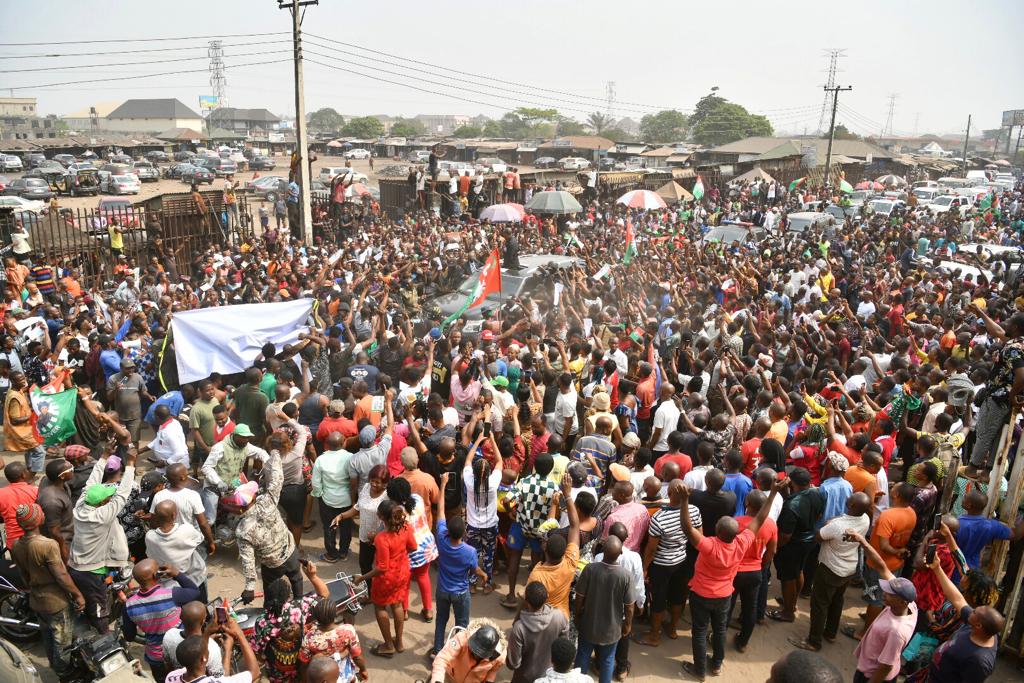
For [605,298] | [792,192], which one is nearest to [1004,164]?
[792,192]

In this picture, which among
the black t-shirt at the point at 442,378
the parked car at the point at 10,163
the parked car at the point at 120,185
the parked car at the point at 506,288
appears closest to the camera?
the black t-shirt at the point at 442,378

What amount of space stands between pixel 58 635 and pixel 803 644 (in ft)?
19.2

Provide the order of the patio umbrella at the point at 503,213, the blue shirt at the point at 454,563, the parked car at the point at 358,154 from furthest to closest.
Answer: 1. the parked car at the point at 358,154
2. the patio umbrella at the point at 503,213
3. the blue shirt at the point at 454,563

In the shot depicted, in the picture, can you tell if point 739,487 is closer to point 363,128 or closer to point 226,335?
point 226,335

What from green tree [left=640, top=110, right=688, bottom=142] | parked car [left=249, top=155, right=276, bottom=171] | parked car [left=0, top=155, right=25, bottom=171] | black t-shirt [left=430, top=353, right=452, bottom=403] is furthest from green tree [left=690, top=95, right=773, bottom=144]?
black t-shirt [left=430, top=353, right=452, bottom=403]

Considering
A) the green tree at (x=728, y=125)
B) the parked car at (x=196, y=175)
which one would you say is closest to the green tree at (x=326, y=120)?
the green tree at (x=728, y=125)

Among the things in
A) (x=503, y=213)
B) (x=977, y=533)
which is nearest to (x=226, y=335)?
(x=977, y=533)

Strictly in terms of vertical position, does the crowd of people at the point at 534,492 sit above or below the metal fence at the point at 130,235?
below

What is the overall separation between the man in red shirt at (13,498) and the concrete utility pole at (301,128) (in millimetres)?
14985

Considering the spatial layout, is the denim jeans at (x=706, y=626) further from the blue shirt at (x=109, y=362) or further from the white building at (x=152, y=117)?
the white building at (x=152, y=117)

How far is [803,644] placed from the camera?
19.2ft

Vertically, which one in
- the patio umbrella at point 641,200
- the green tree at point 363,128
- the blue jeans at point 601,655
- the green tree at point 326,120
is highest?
the green tree at point 326,120

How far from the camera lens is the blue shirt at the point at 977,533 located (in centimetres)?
524

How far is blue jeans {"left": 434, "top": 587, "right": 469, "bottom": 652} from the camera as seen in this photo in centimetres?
528
